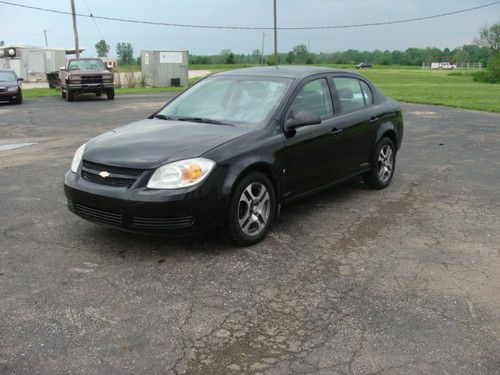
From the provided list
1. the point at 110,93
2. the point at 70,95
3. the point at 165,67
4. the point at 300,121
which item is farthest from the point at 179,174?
the point at 165,67

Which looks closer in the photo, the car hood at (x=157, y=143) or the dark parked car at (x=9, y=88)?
the car hood at (x=157, y=143)

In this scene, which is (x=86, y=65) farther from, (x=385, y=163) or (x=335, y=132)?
(x=335, y=132)

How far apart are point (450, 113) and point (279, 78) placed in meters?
13.8

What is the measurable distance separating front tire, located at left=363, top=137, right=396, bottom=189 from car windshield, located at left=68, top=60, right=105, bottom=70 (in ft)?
65.5

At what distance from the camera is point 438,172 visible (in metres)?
8.45

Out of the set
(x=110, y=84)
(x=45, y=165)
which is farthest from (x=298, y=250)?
(x=110, y=84)

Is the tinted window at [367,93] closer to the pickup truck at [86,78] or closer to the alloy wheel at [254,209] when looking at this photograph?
the alloy wheel at [254,209]

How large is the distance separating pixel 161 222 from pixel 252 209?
886 millimetres

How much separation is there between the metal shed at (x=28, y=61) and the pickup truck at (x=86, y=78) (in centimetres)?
2812

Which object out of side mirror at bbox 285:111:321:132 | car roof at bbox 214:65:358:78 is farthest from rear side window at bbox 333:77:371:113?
side mirror at bbox 285:111:321:132

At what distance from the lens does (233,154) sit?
15.6 feet

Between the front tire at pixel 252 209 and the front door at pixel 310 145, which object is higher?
the front door at pixel 310 145

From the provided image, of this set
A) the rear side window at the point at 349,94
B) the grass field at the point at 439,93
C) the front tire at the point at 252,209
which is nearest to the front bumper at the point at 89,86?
the grass field at the point at 439,93

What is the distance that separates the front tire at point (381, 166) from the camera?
7.00 metres
